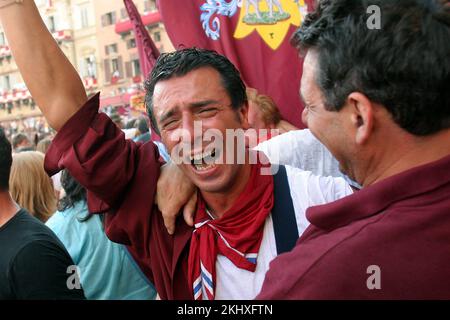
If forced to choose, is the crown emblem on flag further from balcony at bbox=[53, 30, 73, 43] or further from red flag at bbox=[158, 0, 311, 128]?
balcony at bbox=[53, 30, 73, 43]

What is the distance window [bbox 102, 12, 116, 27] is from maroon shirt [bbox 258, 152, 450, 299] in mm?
36158

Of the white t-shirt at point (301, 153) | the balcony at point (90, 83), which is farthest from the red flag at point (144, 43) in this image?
the balcony at point (90, 83)

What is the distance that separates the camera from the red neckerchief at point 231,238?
53.2 inches

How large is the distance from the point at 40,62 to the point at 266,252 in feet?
2.57

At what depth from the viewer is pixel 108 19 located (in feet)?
115

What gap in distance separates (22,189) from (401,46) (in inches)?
99.1

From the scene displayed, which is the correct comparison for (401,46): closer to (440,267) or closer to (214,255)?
(440,267)

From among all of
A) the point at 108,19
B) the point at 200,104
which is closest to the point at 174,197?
the point at 200,104

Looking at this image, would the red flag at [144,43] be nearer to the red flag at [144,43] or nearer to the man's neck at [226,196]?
the red flag at [144,43]

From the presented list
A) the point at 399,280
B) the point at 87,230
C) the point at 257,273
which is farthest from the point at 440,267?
the point at 87,230

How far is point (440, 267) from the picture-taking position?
83 cm

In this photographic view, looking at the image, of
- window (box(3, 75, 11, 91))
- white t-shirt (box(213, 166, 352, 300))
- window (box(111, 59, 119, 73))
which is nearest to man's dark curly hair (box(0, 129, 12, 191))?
white t-shirt (box(213, 166, 352, 300))

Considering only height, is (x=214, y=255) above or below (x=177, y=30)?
below

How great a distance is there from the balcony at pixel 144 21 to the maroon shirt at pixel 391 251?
30532 mm
